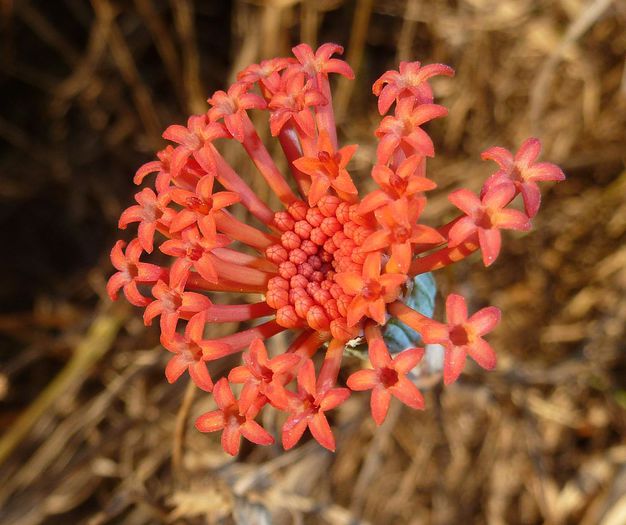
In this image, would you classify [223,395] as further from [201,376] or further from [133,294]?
[133,294]

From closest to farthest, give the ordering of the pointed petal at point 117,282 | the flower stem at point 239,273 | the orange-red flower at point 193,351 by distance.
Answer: the orange-red flower at point 193,351 → the flower stem at point 239,273 → the pointed petal at point 117,282

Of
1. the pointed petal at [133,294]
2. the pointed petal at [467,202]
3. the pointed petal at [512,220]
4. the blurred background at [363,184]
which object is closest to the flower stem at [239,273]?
the pointed petal at [133,294]

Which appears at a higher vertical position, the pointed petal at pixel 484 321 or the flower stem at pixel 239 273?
the pointed petal at pixel 484 321

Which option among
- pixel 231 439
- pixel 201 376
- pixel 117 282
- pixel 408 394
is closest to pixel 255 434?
pixel 231 439

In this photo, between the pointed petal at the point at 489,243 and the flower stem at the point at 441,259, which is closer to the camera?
the pointed petal at the point at 489,243

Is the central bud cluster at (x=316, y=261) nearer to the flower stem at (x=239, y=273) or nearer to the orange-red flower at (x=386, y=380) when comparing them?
the flower stem at (x=239, y=273)

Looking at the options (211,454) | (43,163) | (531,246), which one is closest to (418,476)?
(211,454)
